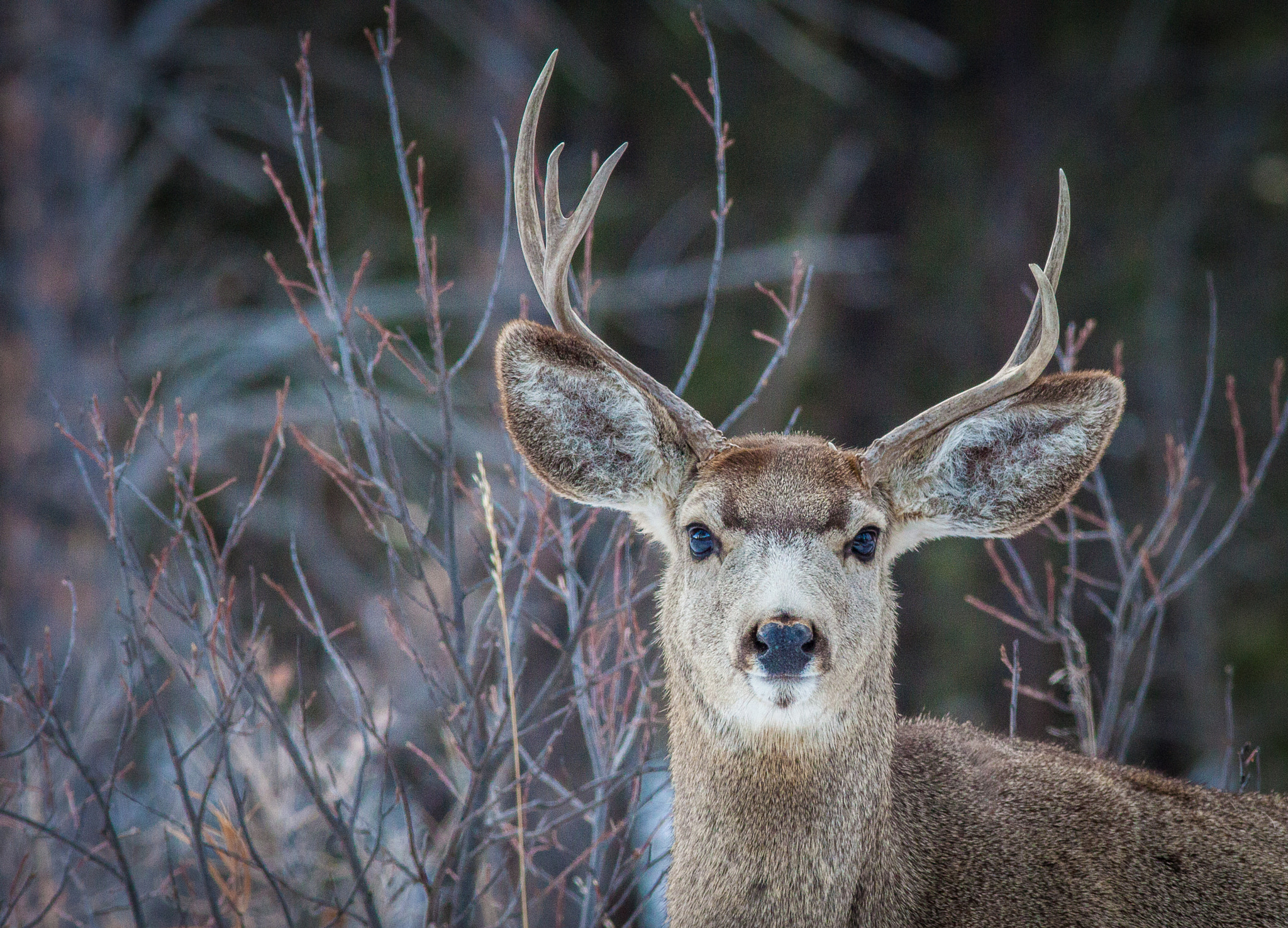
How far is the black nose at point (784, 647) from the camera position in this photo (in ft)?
12.5

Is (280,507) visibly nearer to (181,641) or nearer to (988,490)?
(181,641)

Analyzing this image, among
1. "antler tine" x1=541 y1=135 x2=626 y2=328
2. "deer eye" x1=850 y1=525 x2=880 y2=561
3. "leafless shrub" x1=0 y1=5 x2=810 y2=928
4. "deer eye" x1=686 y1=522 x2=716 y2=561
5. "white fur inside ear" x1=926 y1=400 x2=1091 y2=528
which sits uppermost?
"antler tine" x1=541 y1=135 x2=626 y2=328

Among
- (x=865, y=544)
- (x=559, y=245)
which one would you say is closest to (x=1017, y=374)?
(x=865, y=544)

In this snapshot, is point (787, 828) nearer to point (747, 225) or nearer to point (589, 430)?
point (589, 430)

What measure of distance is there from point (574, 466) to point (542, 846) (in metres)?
1.28

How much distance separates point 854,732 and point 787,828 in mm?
308

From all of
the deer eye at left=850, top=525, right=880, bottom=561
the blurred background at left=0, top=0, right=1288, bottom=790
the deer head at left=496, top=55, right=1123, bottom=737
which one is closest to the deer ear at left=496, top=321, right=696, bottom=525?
the deer head at left=496, top=55, right=1123, bottom=737

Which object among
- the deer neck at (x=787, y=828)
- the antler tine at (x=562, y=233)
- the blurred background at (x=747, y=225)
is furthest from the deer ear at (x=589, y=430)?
the blurred background at (x=747, y=225)

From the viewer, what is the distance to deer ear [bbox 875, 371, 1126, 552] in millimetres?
4355

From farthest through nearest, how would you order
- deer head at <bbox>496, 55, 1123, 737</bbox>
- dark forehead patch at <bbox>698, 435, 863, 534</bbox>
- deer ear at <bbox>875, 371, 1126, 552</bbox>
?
1. deer ear at <bbox>875, 371, 1126, 552</bbox>
2. dark forehead patch at <bbox>698, 435, 863, 534</bbox>
3. deer head at <bbox>496, 55, 1123, 737</bbox>

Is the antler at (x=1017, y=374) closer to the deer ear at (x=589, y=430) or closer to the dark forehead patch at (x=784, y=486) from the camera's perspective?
the dark forehead patch at (x=784, y=486)

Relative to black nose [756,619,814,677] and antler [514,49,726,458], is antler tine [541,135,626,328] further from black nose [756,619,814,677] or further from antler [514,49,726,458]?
black nose [756,619,814,677]

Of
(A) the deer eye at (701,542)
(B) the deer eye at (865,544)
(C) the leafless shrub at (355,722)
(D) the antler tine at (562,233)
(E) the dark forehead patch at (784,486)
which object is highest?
(D) the antler tine at (562,233)

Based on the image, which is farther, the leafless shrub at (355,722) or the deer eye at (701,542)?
the leafless shrub at (355,722)
